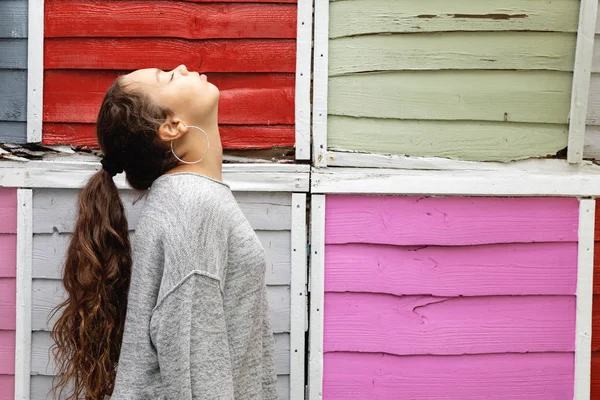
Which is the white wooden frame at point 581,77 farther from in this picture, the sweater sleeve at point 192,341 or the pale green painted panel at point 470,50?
the sweater sleeve at point 192,341

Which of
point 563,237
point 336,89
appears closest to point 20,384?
point 336,89

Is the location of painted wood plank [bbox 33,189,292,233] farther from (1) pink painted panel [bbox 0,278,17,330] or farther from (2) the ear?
(2) the ear

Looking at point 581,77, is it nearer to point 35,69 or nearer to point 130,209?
point 130,209

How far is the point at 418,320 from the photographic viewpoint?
307 centimetres

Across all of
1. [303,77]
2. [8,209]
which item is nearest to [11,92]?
[8,209]

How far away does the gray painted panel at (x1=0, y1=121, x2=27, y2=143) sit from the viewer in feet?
10.1

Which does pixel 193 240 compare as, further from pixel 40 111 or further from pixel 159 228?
pixel 40 111

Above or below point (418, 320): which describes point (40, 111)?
above

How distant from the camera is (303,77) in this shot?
305cm

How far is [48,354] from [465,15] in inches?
89.6

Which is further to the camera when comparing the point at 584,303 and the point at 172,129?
the point at 584,303

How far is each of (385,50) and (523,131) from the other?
2.24ft

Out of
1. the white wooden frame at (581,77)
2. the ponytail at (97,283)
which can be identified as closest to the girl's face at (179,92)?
the ponytail at (97,283)

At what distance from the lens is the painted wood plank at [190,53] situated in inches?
120
